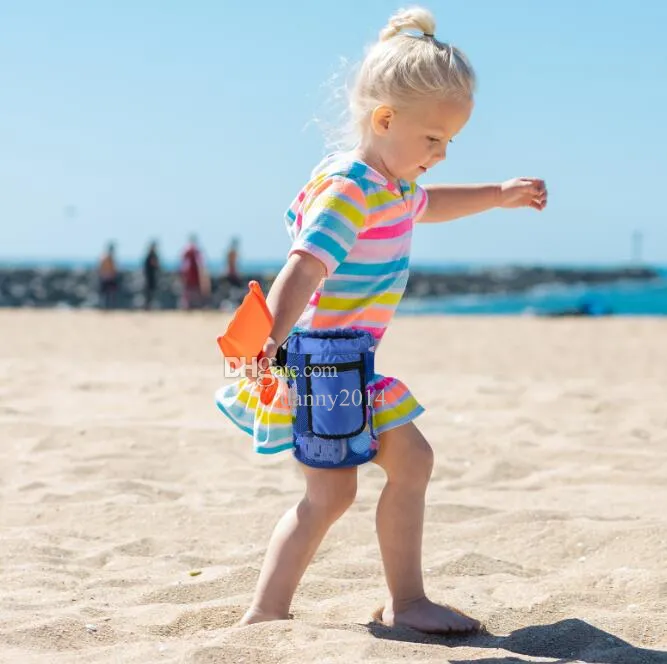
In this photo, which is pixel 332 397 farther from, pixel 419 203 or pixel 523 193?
pixel 523 193

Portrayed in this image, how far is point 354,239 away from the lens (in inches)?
95.5

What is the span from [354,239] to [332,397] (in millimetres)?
385

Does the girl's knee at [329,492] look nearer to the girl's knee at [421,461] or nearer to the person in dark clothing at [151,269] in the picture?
the girl's knee at [421,461]

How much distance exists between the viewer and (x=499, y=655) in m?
2.33

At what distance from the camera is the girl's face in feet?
8.18

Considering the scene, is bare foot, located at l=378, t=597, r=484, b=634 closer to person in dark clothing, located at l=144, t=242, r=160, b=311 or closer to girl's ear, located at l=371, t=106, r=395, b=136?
girl's ear, located at l=371, t=106, r=395, b=136

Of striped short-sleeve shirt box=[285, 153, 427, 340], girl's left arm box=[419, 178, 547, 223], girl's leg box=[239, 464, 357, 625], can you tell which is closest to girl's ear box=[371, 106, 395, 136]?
striped short-sleeve shirt box=[285, 153, 427, 340]

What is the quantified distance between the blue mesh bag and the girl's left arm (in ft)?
1.93

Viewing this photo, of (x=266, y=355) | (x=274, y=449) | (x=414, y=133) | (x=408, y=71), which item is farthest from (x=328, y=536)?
(x=408, y=71)

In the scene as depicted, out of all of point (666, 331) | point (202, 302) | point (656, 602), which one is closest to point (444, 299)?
point (202, 302)

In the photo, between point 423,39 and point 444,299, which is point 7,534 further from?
point 444,299

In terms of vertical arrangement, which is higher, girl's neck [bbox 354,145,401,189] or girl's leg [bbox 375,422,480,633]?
girl's neck [bbox 354,145,401,189]

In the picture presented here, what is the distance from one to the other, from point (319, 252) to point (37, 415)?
357 cm

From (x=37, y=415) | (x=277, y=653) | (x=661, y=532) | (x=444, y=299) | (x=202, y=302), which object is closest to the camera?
(x=277, y=653)
